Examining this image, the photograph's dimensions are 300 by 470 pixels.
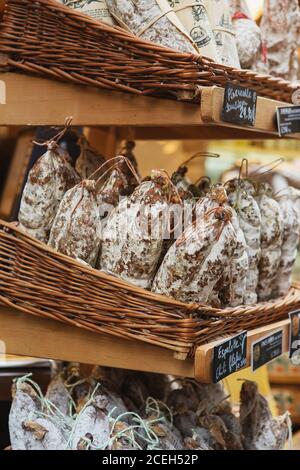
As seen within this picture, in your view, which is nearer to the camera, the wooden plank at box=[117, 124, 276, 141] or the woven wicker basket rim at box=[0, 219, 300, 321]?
the woven wicker basket rim at box=[0, 219, 300, 321]

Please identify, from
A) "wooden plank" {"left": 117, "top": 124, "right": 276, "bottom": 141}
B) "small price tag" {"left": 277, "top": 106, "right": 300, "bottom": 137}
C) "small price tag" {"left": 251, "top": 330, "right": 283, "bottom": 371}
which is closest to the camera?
"small price tag" {"left": 251, "top": 330, "right": 283, "bottom": 371}

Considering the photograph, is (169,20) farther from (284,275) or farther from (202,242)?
(284,275)

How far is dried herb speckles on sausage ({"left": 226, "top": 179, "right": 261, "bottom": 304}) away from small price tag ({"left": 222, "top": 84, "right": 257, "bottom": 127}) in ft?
0.61

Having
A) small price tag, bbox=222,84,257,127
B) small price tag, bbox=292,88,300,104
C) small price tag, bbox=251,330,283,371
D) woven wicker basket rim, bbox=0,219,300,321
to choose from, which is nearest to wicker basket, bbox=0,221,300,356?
woven wicker basket rim, bbox=0,219,300,321

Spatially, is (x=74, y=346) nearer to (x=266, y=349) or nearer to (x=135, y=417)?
(x=135, y=417)

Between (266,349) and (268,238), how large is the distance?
0.26m

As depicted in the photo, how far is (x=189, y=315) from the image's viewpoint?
1.44m

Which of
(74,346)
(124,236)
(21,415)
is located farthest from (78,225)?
(21,415)

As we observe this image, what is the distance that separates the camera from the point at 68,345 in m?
1.56

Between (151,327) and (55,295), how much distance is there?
0.65 feet

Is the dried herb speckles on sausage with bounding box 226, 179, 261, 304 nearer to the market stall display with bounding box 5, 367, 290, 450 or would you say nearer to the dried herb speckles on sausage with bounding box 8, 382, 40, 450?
the market stall display with bounding box 5, 367, 290, 450

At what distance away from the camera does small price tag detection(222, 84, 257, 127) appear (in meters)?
1.48

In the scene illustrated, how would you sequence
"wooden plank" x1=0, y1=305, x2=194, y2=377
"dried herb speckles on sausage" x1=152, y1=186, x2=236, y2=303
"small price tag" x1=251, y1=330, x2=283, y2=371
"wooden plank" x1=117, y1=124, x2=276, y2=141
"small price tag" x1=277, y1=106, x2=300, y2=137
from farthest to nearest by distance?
"wooden plank" x1=117, y1=124, x2=276, y2=141 < "small price tag" x1=277, y1=106, x2=300, y2=137 < "small price tag" x1=251, y1=330, x2=283, y2=371 < "wooden plank" x1=0, y1=305, x2=194, y2=377 < "dried herb speckles on sausage" x1=152, y1=186, x2=236, y2=303

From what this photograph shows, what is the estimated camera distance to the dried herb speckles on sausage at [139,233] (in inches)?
57.4
